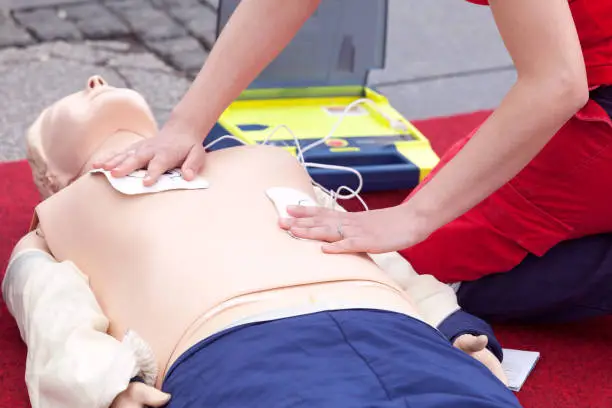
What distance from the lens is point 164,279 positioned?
1277 millimetres

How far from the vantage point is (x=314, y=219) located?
1382 mm

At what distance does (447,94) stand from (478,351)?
63.1 inches

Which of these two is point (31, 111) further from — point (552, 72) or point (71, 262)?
point (552, 72)

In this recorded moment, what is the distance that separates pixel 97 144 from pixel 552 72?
0.79 metres

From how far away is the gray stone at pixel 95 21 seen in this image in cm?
313

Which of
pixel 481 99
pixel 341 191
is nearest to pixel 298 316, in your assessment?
pixel 341 191

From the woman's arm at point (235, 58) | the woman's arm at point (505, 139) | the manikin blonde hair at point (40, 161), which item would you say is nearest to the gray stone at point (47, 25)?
the manikin blonde hair at point (40, 161)

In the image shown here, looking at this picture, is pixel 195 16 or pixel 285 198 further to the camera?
pixel 195 16

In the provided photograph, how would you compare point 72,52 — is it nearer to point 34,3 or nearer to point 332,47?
point 34,3

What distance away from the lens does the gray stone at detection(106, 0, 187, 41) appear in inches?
125

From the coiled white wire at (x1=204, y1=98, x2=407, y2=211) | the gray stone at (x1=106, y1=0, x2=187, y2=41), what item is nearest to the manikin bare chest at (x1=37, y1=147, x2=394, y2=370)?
the coiled white wire at (x1=204, y1=98, x2=407, y2=211)

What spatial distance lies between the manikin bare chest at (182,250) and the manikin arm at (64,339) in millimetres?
38

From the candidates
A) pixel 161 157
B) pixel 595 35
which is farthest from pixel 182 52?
pixel 595 35

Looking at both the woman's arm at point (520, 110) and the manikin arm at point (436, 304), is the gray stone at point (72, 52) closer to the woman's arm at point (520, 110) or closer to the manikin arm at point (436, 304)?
the manikin arm at point (436, 304)
